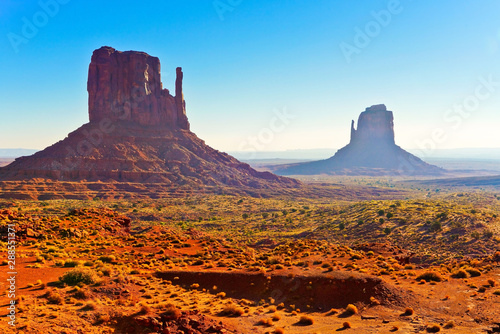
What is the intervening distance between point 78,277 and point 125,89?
418 feet

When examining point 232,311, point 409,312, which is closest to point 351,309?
point 409,312

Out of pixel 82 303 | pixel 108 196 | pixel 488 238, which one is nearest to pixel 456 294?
pixel 82 303

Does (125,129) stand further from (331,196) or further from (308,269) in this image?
(308,269)

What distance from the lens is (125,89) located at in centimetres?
13150

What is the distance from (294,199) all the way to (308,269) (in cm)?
10147

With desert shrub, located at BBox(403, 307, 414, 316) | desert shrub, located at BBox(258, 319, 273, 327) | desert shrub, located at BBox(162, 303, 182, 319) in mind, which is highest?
desert shrub, located at BBox(162, 303, 182, 319)

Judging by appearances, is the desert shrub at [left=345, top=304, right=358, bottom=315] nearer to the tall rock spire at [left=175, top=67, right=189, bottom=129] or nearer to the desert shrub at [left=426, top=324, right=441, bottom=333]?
the desert shrub at [left=426, top=324, right=441, bottom=333]

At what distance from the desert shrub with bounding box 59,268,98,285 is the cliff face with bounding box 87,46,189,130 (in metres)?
121

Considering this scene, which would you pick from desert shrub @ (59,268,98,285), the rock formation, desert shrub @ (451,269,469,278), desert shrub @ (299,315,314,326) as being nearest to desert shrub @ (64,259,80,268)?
desert shrub @ (59,268,98,285)

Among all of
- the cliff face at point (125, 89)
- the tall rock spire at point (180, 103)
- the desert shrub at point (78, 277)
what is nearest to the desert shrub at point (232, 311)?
the desert shrub at point (78, 277)

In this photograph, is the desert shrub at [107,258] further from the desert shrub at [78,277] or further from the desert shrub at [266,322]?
the desert shrub at [266,322]

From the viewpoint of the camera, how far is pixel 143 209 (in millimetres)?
84500

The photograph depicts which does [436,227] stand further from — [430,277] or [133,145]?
[133,145]

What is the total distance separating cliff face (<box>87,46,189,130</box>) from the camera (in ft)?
420
